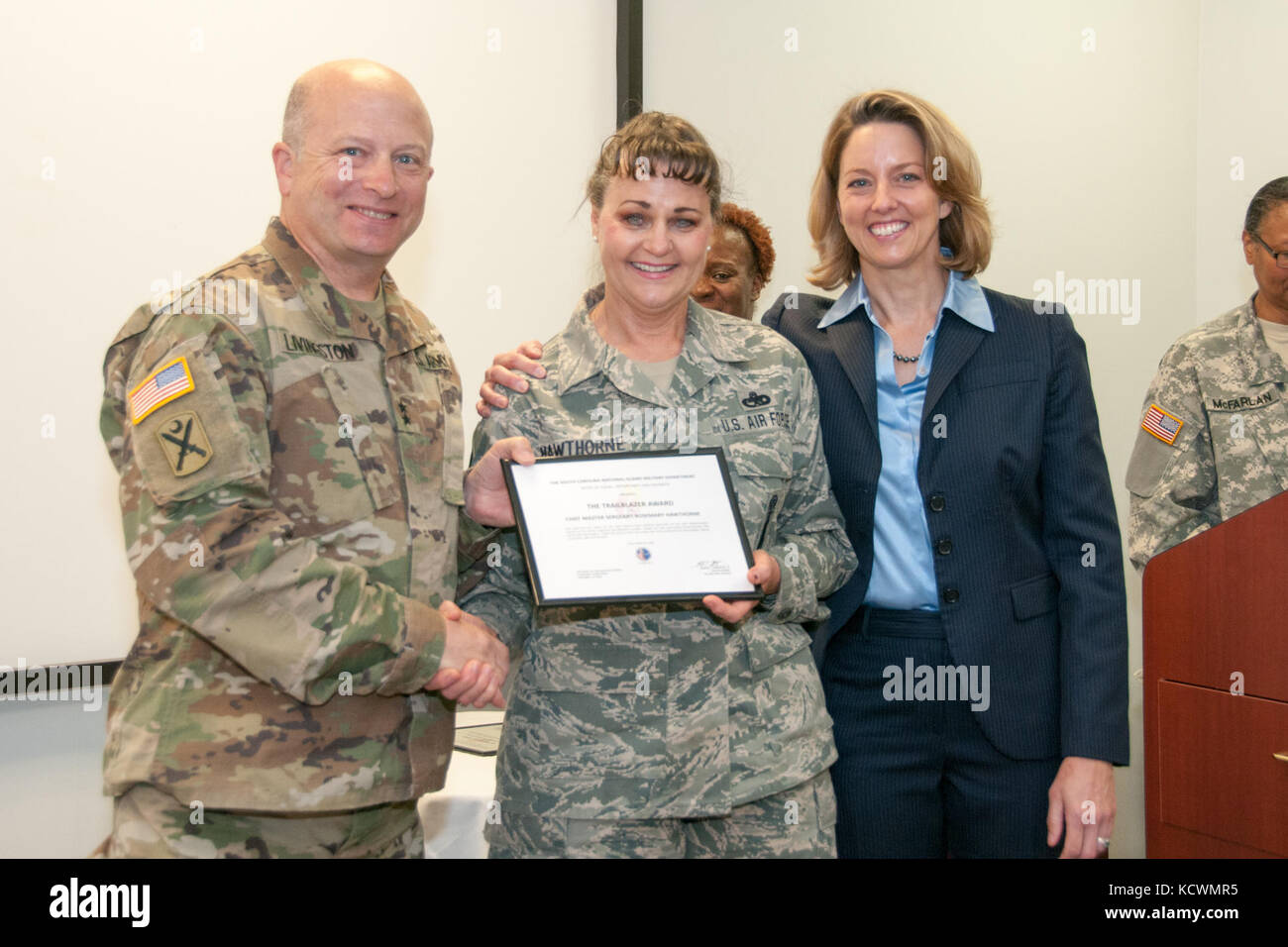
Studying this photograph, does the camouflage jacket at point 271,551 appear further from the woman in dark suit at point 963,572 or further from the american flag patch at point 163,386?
the woman in dark suit at point 963,572

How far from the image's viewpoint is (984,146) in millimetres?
4227

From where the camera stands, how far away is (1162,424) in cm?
326

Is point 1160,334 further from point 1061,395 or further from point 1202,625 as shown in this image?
point 1061,395

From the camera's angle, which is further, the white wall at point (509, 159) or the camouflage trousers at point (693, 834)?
the white wall at point (509, 159)

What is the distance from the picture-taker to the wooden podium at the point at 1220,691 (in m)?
2.38

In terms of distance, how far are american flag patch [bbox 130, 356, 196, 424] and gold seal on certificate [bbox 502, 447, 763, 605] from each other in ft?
1.68

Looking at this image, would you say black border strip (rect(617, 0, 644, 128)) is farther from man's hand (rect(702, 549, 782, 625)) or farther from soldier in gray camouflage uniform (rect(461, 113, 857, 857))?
man's hand (rect(702, 549, 782, 625))

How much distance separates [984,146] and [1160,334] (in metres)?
1.08

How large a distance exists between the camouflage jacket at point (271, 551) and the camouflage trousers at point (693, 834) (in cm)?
19

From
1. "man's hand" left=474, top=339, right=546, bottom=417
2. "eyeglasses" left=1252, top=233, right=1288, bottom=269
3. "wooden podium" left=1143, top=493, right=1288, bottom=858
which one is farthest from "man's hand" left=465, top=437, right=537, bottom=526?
"eyeglasses" left=1252, top=233, right=1288, bottom=269

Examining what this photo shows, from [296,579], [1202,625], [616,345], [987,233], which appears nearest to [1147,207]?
[1202,625]

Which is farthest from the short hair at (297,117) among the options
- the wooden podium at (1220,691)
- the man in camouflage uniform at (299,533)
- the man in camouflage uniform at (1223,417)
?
the man in camouflage uniform at (1223,417)
